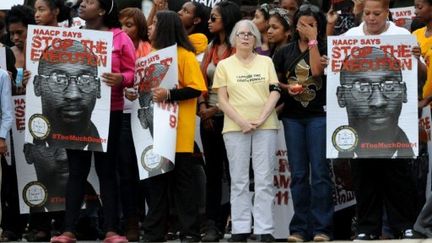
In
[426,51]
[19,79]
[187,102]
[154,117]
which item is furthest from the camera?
[19,79]

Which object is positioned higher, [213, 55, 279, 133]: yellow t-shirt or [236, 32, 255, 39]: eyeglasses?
[236, 32, 255, 39]: eyeglasses

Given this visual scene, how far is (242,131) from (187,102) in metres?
0.65

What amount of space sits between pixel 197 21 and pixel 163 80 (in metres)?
1.87

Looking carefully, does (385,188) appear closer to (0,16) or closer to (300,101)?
(300,101)

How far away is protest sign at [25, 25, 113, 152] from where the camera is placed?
1318cm

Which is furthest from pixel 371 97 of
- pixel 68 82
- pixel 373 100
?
pixel 68 82

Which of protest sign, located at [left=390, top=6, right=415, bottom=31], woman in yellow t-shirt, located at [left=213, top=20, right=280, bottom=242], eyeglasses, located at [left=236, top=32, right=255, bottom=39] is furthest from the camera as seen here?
protest sign, located at [left=390, top=6, right=415, bottom=31]

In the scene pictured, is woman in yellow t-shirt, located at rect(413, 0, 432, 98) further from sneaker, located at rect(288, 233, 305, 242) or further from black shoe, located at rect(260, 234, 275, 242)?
black shoe, located at rect(260, 234, 275, 242)

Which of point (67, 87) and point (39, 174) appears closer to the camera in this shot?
point (67, 87)

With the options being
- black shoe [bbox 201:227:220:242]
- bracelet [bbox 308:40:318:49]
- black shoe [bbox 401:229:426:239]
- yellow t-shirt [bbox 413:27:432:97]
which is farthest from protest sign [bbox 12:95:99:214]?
yellow t-shirt [bbox 413:27:432:97]

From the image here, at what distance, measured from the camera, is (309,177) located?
13.5 metres

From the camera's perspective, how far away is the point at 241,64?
13.5 metres

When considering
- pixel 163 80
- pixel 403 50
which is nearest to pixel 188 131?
pixel 163 80

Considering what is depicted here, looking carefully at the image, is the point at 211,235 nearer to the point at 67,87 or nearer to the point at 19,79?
the point at 67,87
